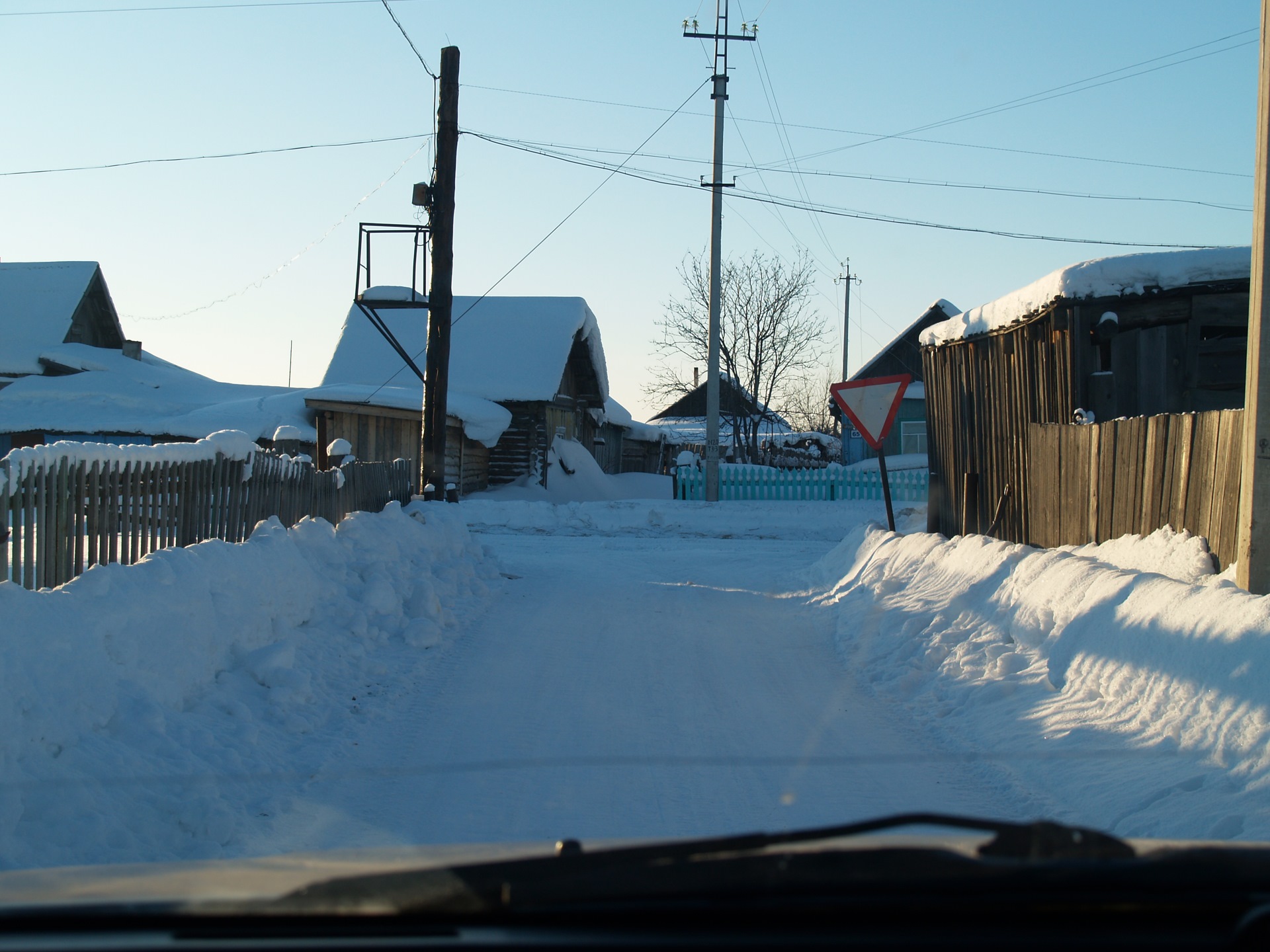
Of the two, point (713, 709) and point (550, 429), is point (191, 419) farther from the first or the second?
point (713, 709)

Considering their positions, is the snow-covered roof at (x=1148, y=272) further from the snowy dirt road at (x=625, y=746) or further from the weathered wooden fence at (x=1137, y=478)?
the snowy dirt road at (x=625, y=746)

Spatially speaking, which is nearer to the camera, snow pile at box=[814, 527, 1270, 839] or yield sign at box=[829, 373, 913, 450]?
snow pile at box=[814, 527, 1270, 839]

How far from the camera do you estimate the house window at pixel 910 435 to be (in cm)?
3909

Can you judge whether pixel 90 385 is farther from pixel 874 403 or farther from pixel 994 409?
pixel 994 409

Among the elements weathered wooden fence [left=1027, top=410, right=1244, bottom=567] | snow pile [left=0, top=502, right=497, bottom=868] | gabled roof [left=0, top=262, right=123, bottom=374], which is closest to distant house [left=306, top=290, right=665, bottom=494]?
gabled roof [left=0, top=262, right=123, bottom=374]

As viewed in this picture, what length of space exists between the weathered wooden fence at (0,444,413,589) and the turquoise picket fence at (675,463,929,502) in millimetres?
15242

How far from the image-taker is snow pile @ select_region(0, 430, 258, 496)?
5480 millimetres

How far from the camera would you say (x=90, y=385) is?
28875mm

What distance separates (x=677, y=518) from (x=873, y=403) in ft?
31.7

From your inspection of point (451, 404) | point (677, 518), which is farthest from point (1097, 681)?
point (451, 404)

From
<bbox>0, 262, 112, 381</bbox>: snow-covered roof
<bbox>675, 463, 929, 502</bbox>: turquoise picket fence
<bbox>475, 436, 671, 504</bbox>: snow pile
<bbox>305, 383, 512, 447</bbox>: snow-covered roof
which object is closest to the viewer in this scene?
<bbox>675, 463, 929, 502</bbox>: turquoise picket fence

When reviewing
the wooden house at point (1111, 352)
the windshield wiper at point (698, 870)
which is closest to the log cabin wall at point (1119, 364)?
the wooden house at point (1111, 352)

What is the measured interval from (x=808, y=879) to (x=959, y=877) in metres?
0.28

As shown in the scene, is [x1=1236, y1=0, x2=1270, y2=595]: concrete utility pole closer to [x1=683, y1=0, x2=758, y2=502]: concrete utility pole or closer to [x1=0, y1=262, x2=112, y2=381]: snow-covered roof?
[x1=683, y1=0, x2=758, y2=502]: concrete utility pole
